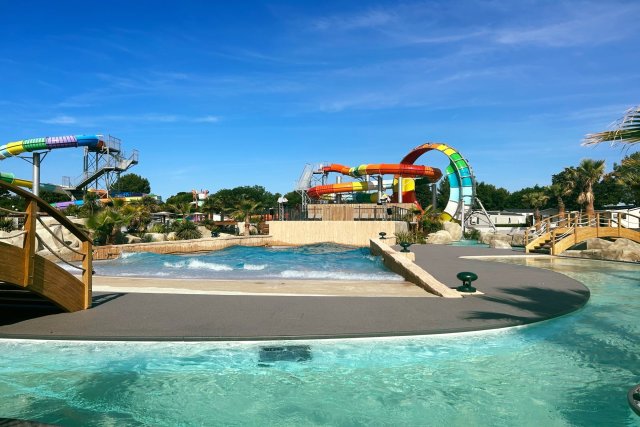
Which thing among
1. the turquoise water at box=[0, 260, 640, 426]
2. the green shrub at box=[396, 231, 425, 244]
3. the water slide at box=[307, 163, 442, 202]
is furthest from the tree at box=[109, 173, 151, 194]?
the turquoise water at box=[0, 260, 640, 426]

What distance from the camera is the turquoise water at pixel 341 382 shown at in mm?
4734

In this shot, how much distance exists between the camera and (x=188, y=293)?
422 inches

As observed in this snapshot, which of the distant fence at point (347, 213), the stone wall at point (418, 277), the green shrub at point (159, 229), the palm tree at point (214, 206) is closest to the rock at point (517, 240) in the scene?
the distant fence at point (347, 213)

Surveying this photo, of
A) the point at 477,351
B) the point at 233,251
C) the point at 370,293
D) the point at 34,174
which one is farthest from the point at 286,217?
the point at 477,351

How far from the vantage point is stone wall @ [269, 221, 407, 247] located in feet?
120

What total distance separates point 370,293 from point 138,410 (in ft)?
22.6

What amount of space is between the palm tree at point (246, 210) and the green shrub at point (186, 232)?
6890mm

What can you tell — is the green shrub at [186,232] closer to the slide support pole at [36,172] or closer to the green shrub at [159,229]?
the green shrub at [159,229]

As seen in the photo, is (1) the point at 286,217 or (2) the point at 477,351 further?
(1) the point at 286,217

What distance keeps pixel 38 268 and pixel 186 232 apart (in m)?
29.6

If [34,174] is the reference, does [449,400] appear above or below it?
below

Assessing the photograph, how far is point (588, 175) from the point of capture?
4338 centimetres

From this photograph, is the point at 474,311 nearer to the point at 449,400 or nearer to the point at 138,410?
the point at 449,400

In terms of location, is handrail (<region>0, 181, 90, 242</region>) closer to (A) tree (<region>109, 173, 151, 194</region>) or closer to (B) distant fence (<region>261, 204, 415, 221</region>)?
(B) distant fence (<region>261, 204, 415, 221</region>)
